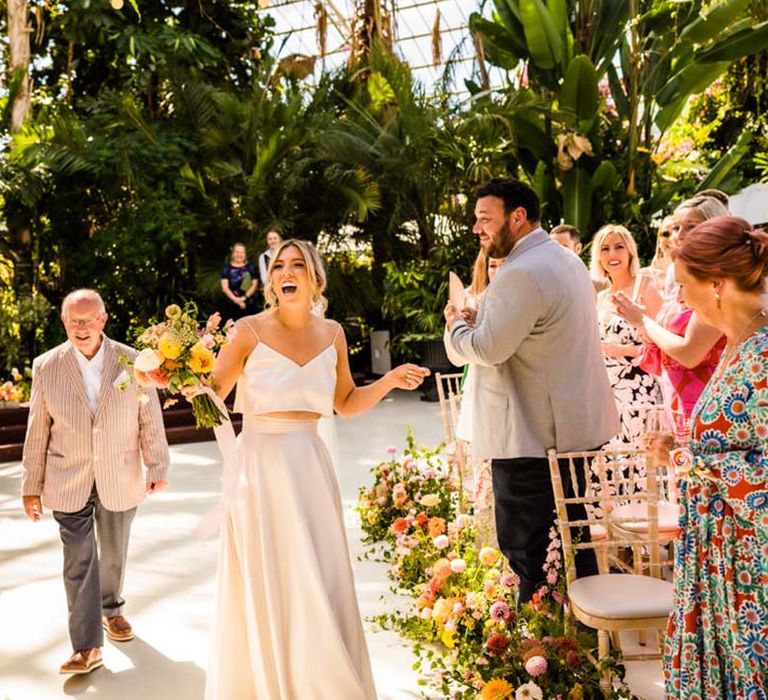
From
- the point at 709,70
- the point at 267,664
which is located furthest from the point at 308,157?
the point at 267,664

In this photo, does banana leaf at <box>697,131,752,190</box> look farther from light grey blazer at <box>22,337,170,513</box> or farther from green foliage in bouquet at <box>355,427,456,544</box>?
light grey blazer at <box>22,337,170,513</box>

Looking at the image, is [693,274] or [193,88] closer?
[693,274]

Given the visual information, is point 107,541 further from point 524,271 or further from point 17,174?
point 17,174

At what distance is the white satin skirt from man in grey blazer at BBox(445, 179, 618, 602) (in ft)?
2.31

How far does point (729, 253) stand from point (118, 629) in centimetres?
348

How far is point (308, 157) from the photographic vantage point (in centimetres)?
1414

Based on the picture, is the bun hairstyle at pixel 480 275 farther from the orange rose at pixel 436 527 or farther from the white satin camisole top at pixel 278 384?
the white satin camisole top at pixel 278 384

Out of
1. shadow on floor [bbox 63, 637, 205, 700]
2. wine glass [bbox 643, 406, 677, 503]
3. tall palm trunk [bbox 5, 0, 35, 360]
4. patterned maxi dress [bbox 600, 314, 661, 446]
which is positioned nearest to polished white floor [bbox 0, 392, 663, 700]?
shadow on floor [bbox 63, 637, 205, 700]

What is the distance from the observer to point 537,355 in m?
3.51

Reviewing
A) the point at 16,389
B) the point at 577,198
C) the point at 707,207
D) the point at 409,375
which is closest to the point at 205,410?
the point at 409,375

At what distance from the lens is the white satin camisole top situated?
336 cm

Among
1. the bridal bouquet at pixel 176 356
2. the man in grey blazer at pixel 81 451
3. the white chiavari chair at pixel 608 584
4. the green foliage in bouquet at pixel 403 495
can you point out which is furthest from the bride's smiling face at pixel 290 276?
the green foliage in bouquet at pixel 403 495

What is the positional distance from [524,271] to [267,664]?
1728mm

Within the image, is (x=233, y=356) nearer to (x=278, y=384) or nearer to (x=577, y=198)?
(x=278, y=384)
